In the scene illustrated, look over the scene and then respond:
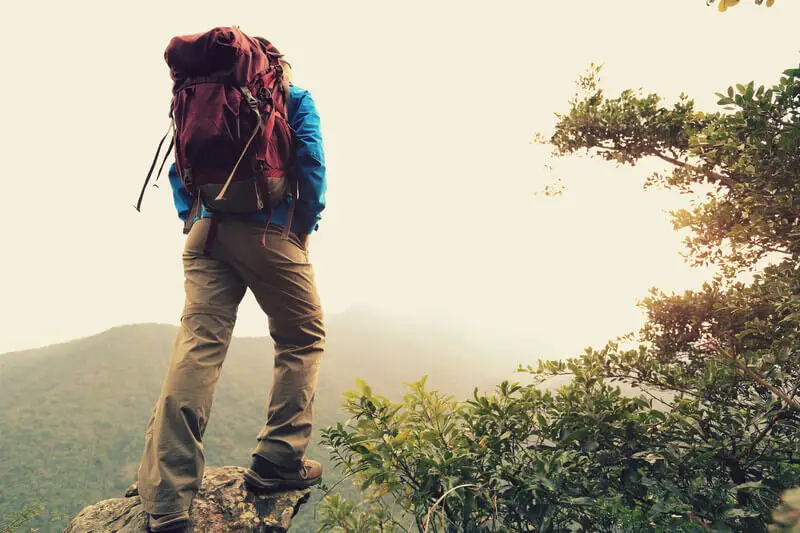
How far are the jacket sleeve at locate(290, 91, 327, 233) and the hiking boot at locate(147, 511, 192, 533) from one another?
1.85 metres

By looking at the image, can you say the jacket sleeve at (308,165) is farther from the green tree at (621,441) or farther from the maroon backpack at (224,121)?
the green tree at (621,441)

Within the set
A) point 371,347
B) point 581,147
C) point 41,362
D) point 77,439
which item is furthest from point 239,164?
point 371,347

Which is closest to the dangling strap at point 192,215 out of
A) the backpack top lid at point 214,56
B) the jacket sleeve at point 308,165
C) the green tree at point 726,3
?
the jacket sleeve at point 308,165

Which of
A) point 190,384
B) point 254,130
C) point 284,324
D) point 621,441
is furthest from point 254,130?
point 621,441

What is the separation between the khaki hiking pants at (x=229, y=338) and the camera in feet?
7.54

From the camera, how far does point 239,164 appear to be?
240 centimetres

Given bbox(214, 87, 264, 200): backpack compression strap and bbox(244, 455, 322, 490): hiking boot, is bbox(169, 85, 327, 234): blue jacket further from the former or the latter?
bbox(244, 455, 322, 490): hiking boot

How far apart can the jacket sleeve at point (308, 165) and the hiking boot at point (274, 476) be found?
162 centimetres

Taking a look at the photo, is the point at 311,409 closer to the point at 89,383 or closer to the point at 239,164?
the point at 239,164

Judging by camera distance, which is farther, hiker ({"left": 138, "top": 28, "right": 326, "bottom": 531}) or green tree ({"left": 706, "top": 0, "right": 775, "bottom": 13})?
hiker ({"left": 138, "top": 28, "right": 326, "bottom": 531})

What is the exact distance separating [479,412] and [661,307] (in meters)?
4.20

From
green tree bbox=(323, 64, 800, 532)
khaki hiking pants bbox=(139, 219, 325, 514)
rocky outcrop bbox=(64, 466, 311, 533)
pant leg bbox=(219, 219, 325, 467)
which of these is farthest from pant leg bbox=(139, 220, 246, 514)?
green tree bbox=(323, 64, 800, 532)

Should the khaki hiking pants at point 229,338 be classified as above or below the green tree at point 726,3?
below

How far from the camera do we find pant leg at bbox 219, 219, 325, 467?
8.46ft
